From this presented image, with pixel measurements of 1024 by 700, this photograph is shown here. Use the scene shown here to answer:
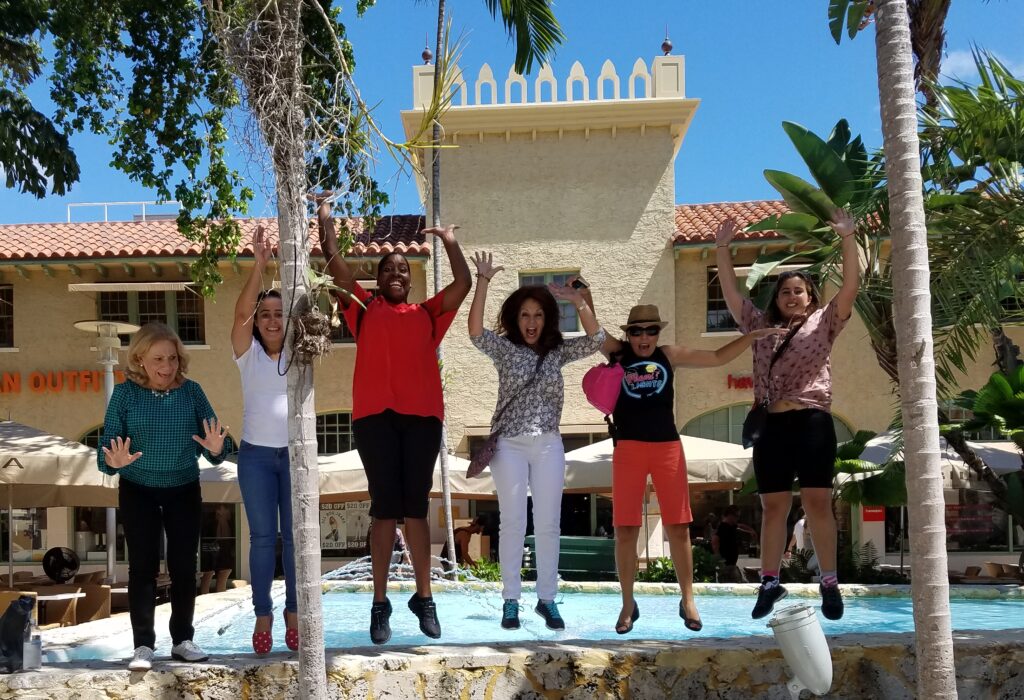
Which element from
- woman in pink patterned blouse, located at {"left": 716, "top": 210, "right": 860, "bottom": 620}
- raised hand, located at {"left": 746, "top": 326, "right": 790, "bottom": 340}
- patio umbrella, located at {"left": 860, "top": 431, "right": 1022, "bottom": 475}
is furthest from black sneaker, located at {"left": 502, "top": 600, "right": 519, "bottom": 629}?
patio umbrella, located at {"left": 860, "top": 431, "right": 1022, "bottom": 475}

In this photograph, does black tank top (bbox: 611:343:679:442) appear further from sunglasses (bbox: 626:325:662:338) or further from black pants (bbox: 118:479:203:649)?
black pants (bbox: 118:479:203:649)

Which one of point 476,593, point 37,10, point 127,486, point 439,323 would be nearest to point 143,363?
point 127,486

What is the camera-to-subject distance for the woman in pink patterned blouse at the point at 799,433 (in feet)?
18.1

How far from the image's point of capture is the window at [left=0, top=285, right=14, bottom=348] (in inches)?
803

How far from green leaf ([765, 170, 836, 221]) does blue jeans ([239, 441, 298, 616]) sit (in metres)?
5.70

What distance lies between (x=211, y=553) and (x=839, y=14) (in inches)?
596

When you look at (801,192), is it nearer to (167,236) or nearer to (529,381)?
(529,381)

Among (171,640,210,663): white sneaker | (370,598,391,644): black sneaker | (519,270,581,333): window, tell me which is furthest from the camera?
(519,270,581,333): window

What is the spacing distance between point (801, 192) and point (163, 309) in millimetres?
14907

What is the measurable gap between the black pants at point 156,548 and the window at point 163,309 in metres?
16.0

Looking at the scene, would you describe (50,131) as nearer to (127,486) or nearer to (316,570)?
(127,486)

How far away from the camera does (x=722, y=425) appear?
1978 centimetres

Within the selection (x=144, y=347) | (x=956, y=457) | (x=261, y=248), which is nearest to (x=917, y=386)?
(x=261, y=248)

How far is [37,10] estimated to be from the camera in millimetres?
9609
